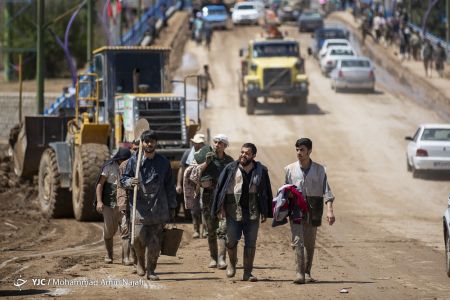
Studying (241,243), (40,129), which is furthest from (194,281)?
(40,129)

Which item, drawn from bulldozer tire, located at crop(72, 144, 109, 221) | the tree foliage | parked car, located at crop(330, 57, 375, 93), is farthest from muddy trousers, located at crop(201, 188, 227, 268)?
the tree foliage

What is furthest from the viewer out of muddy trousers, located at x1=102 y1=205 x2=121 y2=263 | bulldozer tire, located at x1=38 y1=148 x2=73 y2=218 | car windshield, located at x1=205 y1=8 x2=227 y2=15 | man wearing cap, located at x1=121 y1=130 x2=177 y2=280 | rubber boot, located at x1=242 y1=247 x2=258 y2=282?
car windshield, located at x1=205 y1=8 x2=227 y2=15

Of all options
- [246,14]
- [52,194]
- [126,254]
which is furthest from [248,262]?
[246,14]

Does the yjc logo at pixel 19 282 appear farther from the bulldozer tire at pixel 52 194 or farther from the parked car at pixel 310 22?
the parked car at pixel 310 22

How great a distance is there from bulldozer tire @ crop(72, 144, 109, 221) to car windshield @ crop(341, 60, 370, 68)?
2791 centimetres

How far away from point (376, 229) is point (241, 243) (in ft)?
12.1

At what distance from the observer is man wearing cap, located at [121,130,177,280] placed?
1431 centimetres

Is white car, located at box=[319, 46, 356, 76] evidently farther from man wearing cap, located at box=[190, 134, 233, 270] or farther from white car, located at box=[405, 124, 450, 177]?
man wearing cap, located at box=[190, 134, 233, 270]

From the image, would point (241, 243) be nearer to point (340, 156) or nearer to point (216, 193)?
point (216, 193)

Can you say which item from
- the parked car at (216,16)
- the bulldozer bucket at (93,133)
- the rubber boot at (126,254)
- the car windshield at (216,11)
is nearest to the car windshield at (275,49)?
the bulldozer bucket at (93,133)

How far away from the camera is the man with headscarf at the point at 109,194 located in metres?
16.2

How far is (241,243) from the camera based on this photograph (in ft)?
64.5

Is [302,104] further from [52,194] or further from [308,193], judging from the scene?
[308,193]

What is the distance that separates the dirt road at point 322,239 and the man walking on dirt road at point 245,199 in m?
0.54
